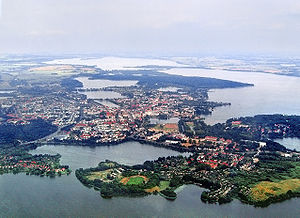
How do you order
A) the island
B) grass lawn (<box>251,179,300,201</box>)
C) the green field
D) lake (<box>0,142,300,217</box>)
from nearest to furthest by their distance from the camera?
lake (<box>0,142,300,217</box>) < grass lawn (<box>251,179,300,201</box>) < the island < the green field

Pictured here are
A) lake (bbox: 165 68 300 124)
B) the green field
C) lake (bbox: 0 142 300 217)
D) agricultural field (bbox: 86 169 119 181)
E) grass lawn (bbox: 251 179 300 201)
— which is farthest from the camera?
lake (bbox: 165 68 300 124)

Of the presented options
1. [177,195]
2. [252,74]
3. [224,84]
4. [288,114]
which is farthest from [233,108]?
[252,74]

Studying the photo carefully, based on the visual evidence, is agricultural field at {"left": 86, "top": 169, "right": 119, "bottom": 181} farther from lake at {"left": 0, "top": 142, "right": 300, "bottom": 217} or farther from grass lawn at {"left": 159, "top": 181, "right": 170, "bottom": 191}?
grass lawn at {"left": 159, "top": 181, "right": 170, "bottom": 191}

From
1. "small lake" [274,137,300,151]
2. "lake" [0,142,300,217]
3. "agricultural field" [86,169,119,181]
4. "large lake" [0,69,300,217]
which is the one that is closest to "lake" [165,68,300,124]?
"small lake" [274,137,300,151]

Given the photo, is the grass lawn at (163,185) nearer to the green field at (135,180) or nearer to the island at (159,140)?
the island at (159,140)

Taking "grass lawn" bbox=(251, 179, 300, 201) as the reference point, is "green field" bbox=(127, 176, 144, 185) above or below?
below

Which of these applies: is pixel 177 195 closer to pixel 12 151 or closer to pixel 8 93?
pixel 12 151
